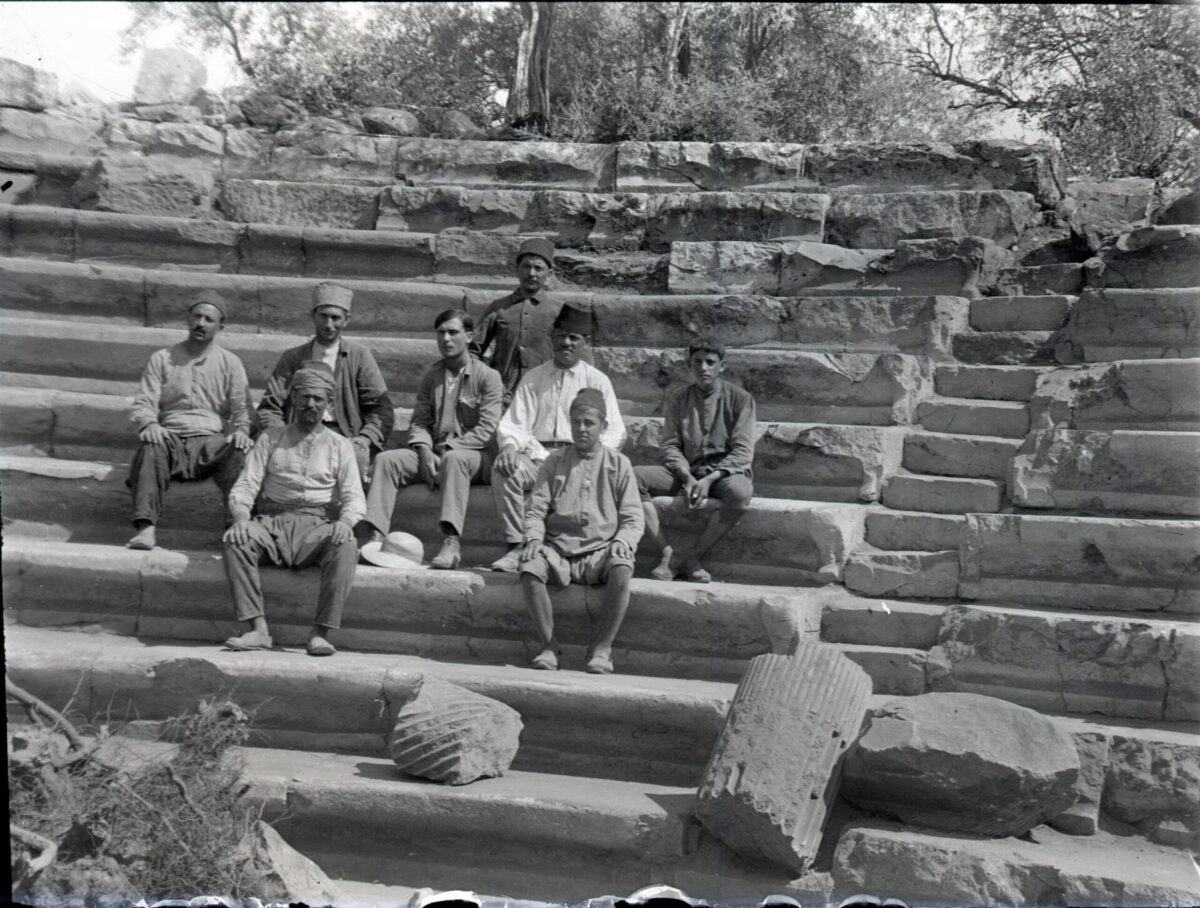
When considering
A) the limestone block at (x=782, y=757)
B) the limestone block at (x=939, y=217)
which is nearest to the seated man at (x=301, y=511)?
the limestone block at (x=782, y=757)

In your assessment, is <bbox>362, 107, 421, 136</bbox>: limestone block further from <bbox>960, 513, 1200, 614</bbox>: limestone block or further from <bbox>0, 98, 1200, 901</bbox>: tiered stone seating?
<bbox>960, 513, 1200, 614</bbox>: limestone block

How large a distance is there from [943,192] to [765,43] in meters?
2.43

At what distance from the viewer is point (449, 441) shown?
6.50 meters

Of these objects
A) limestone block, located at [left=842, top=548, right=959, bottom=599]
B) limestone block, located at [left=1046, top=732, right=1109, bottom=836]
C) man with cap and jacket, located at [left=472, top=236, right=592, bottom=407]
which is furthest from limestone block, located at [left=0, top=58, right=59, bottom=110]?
limestone block, located at [left=1046, top=732, right=1109, bottom=836]

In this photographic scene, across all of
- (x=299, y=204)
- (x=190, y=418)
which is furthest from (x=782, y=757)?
(x=299, y=204)

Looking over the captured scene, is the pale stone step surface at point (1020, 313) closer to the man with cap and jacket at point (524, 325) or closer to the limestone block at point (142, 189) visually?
the man with cap and jacket at point (524, 325)

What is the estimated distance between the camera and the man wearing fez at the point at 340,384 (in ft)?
22.0

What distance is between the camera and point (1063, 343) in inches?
274

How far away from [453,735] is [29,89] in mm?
7089

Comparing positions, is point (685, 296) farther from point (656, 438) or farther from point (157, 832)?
point (157, 832)

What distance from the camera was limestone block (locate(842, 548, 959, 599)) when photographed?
5723 millimetres

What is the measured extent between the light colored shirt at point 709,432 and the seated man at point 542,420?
30 cm

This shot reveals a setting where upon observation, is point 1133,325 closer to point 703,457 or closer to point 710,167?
point 703,457

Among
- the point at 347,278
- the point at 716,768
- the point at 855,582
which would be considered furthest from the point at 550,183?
the point at 716,768
